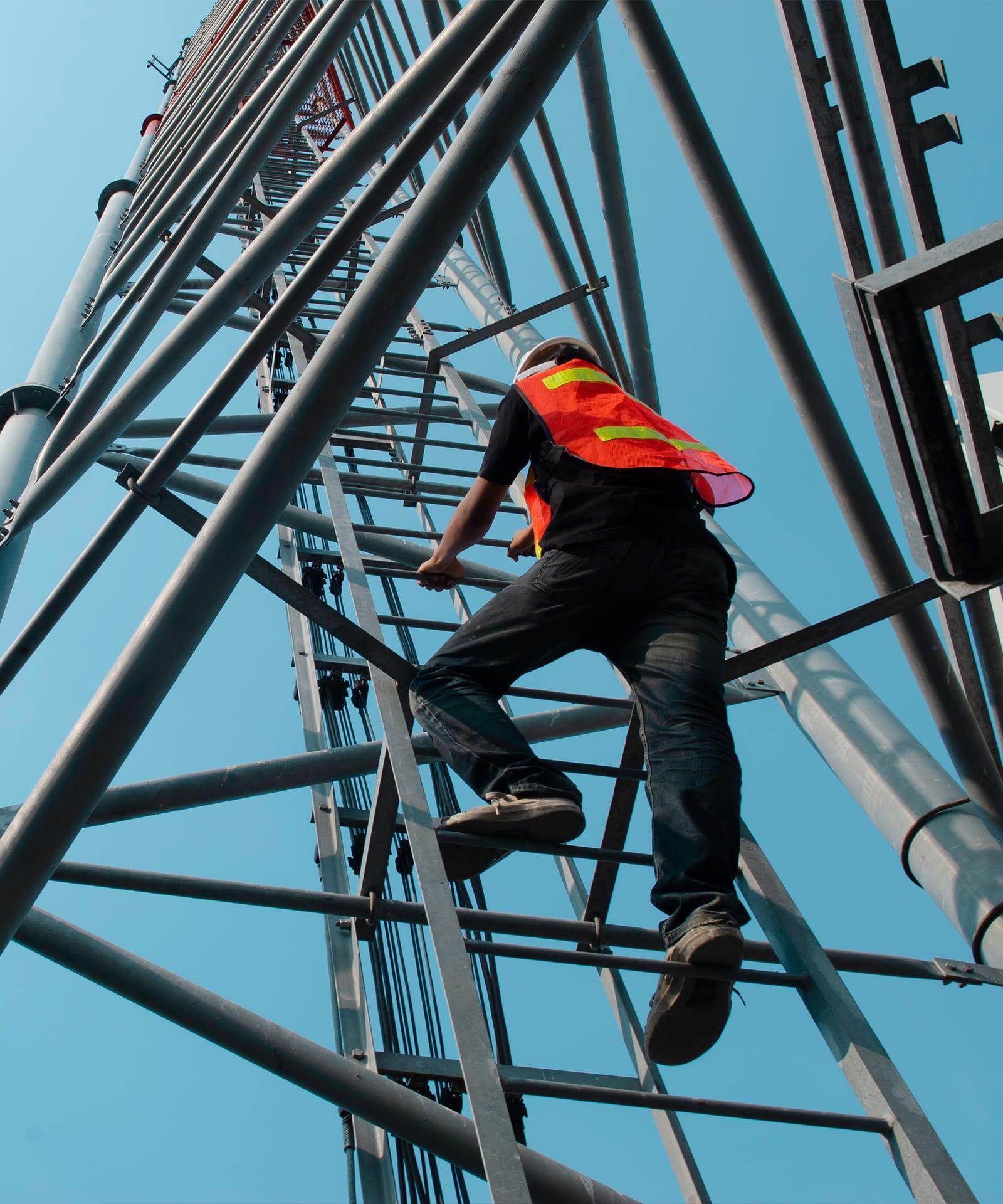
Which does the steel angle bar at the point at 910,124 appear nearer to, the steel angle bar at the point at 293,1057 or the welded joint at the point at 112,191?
the steel angle bar at the point at 293,1057

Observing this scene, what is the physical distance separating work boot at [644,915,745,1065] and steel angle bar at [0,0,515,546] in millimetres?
1887

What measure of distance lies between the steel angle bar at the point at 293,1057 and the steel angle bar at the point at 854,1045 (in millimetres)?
810

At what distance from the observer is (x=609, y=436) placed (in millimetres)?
3775

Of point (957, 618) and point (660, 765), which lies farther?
point (957, 618)

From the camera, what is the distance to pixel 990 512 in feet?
8.17

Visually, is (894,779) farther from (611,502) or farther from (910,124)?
(910,124)

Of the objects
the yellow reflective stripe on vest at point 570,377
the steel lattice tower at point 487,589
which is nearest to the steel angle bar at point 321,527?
the steel lattice tower at point 487,589

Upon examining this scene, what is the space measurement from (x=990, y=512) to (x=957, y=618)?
166 centimetres

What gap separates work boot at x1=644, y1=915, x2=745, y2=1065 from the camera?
112 inches


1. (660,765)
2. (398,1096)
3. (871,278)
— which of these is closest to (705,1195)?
(398,1096)

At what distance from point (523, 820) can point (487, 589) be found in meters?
2.62

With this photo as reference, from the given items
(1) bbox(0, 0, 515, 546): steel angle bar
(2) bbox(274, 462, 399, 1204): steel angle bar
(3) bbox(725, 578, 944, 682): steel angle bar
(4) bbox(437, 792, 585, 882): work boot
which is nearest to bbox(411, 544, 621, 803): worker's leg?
(4) bbox(437, 792, 585, 882): work boot

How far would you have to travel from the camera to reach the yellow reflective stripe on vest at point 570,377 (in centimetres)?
408

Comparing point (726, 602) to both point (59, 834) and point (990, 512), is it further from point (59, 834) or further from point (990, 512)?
point (59, 834)
